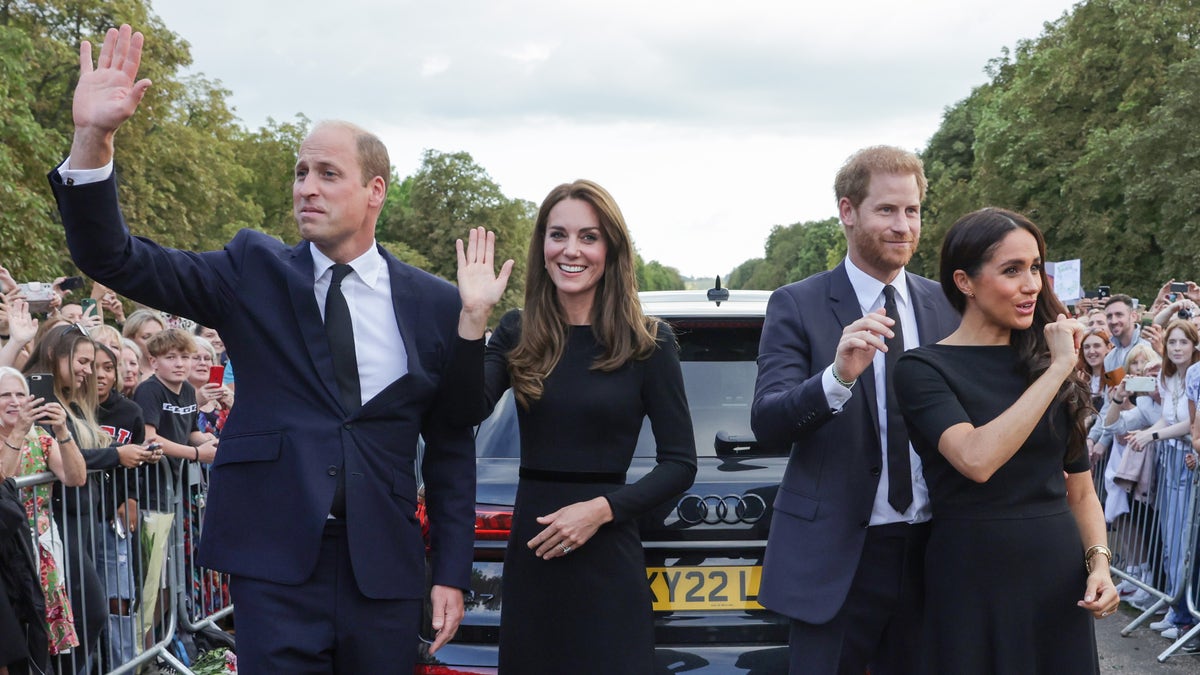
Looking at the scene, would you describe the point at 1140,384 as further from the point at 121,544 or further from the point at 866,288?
the point at 121,544

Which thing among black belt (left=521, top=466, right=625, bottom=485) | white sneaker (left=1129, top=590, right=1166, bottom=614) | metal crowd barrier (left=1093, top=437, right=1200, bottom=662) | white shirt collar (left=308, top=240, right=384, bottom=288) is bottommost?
white sneaker (left=1129, top=590, right=1166, bottom=614)

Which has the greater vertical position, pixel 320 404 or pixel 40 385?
pixel 320 404

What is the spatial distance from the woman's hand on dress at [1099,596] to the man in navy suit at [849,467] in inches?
19.4

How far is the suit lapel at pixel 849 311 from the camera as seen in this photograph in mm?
3768

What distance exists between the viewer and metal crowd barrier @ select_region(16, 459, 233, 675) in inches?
244

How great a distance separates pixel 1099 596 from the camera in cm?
336

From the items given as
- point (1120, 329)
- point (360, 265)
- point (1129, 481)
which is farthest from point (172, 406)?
point (1120, 329)

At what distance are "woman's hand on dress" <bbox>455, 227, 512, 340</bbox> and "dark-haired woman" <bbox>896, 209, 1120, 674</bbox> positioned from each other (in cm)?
112

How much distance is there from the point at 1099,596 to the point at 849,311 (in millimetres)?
1070

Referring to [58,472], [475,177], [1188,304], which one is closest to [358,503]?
[58,472]

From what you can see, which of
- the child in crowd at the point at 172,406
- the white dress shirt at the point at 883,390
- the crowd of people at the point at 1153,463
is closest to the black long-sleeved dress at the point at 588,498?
the white dress shirt at the point at 883,390

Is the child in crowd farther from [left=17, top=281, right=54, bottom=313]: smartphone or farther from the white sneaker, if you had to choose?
the white sneaker

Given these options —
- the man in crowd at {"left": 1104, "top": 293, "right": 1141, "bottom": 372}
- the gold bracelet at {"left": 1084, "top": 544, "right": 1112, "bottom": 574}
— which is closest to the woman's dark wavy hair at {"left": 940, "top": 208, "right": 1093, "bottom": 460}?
the gold bracelet at {"left": 1084, "top": 544, "right": 1112, "bottom": 574}

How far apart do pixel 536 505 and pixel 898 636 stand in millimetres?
1118
